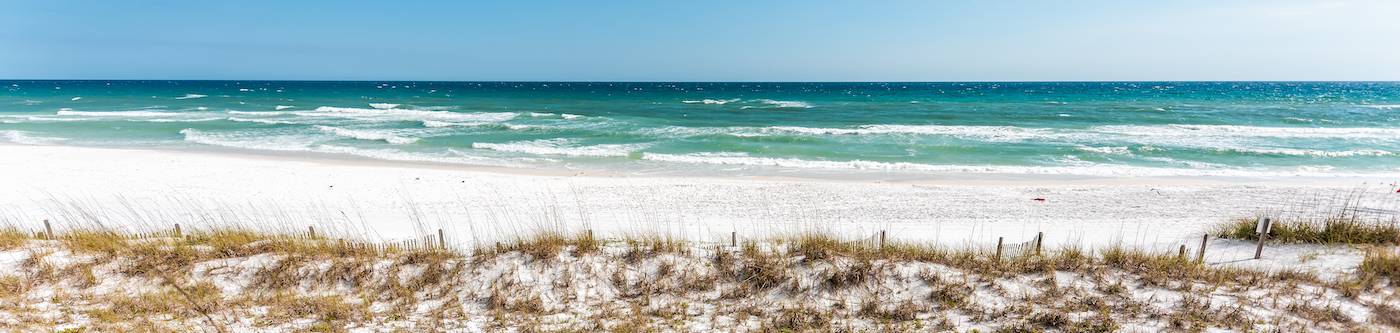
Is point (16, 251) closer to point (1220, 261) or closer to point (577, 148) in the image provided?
point (1220, 261)

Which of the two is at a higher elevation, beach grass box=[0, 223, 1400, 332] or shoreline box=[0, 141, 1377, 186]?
beach grass box=[0, 223, 1400, 332]

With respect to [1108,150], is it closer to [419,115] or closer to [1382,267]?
[1382,267]

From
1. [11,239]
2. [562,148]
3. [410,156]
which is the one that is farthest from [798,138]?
[11,239]

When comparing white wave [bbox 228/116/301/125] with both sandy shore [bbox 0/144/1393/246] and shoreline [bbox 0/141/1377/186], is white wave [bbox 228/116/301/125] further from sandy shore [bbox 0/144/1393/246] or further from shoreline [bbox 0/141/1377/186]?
shoreline [bbox 0/141/1377/186]

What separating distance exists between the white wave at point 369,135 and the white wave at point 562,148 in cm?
350

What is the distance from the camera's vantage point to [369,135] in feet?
90.3

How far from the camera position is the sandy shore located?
10641mm

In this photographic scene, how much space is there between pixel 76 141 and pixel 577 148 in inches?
796

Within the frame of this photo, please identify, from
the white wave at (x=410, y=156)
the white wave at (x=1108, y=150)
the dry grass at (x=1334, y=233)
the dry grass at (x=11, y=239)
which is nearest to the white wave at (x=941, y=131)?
the white wave at (x=1108, y=150)

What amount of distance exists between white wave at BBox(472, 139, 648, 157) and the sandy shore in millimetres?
4339

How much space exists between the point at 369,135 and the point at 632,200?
62.9ft

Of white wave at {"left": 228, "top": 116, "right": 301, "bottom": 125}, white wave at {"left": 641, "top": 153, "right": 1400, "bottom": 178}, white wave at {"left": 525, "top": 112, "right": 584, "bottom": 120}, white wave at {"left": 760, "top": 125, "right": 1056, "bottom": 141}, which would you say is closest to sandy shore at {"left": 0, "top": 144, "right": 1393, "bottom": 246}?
white wave at {"left": 641, "top": 153, "right": 1400, "bottom": 178}

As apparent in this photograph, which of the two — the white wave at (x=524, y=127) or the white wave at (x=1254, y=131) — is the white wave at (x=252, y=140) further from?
the white wave at (x=1254, y=131)

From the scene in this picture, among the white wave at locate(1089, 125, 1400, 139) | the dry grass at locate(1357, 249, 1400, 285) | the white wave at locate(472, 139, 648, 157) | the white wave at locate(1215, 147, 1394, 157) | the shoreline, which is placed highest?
the dry grass at locate(1357, 249, 1400, 285)
